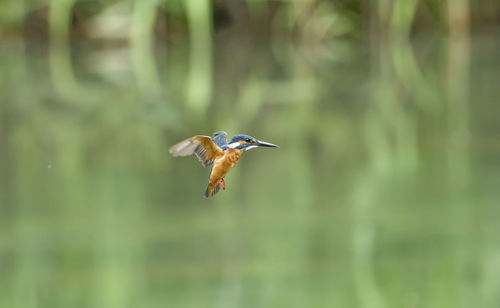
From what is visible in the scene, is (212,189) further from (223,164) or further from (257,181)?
(257,181)

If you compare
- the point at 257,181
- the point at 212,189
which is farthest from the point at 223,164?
the point at 257,181

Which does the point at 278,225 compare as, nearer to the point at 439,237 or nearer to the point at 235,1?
the point at 439,237

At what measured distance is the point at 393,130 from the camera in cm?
348

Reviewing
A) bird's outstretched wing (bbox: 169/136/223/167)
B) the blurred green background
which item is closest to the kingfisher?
bird's outstretched wing (bbox: 169/136/223/167)

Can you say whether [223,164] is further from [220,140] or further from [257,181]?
[257,181]

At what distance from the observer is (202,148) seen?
0.89 metres

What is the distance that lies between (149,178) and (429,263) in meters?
0.98

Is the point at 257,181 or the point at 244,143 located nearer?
the point at 244,143

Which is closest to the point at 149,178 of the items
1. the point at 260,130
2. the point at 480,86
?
the point at 260,130

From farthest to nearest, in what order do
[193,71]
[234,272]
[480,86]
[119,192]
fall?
[193,71] < [480,86] < [119,192] < [234,272]

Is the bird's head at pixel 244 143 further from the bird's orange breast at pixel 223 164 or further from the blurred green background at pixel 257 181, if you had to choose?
the blurred green background at pixel 257 181

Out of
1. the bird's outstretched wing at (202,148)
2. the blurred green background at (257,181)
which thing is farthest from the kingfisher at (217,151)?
the blurred green background at (257,181)

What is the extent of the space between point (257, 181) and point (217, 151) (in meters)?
1.85

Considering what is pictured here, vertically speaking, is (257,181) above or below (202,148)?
below
